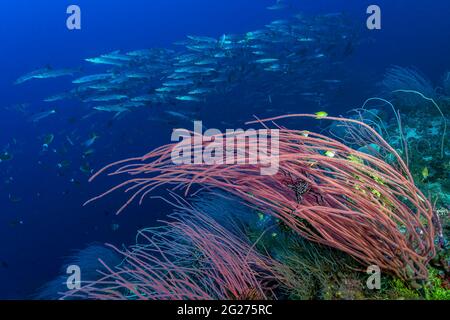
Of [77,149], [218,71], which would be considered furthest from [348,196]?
[77,149]

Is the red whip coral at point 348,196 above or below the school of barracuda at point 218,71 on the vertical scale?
below

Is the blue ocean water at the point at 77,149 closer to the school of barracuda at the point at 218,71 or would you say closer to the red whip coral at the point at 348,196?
the school of barracuda at the point at 218,71

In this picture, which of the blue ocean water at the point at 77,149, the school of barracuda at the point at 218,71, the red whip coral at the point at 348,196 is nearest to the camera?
the red whip coral at the point at 348,196

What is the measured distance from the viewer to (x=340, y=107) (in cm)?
1366

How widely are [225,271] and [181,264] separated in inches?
54.3

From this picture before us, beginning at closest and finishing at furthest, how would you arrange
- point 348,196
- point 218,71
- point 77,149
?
point 348,196
point 218,71
point 77,149

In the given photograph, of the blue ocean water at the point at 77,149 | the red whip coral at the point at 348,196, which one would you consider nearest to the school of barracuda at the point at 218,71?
the blue ocean water at the point at 77,149

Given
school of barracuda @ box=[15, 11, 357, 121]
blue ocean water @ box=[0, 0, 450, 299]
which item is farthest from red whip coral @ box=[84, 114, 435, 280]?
school of barracuda @ box=[15, 11, 357, 121]

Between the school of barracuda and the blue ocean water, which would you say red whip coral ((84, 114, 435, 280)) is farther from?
the school of barracuda

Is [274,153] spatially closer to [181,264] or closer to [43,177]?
[181,264]

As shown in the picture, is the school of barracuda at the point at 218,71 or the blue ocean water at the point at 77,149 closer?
the school of barracuda at the point at 218,71

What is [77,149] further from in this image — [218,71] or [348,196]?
[348,196]

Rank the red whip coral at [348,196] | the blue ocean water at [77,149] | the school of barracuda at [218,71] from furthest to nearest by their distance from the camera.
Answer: the blue ocean water at [77,149]
the school of barracuda at [218,71]
the red whip coral at [348,196]
